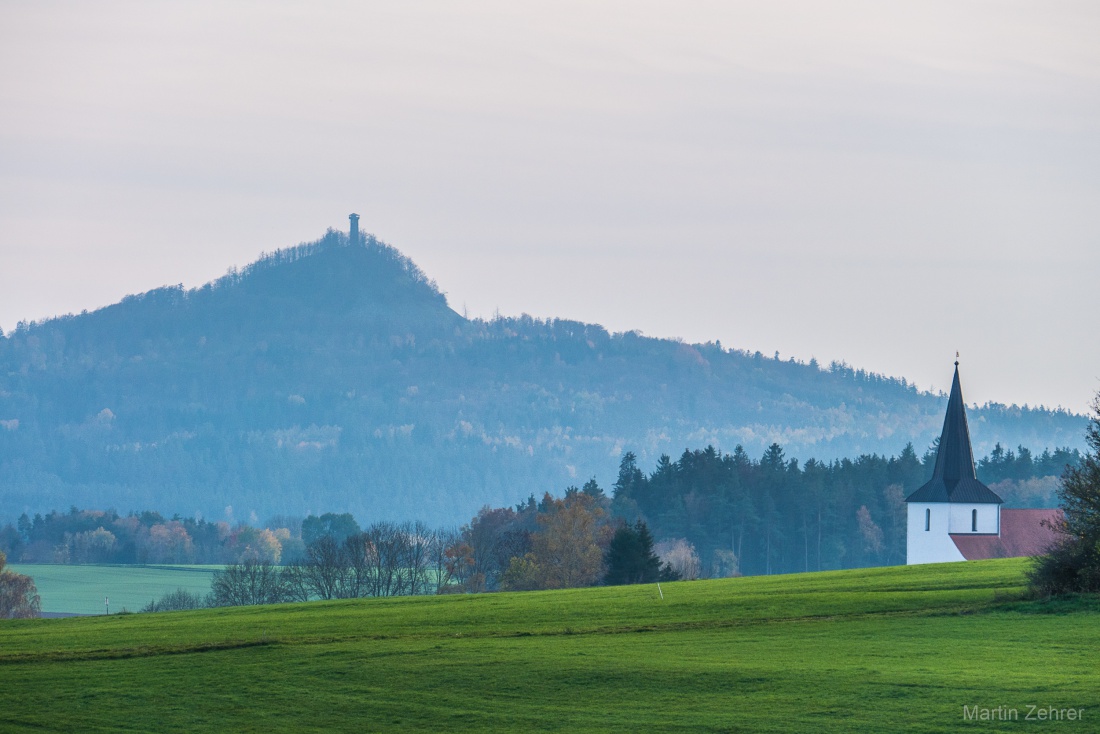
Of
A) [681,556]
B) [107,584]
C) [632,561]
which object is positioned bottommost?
[107,584]

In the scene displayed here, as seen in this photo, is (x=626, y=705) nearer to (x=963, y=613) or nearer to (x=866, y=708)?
(x=866, y=708)

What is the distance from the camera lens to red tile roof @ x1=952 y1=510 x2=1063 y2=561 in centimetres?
8688

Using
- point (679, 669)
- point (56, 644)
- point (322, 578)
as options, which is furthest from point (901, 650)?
point (322, 578)

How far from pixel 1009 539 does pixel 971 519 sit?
112 inches

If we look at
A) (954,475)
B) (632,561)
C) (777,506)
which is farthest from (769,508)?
(632,561)

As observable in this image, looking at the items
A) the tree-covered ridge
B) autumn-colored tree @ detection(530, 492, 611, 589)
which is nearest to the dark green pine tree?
autumn-colored tree @ detection(530, 492, 611, 589)

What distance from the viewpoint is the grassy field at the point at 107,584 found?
11979 centimetres

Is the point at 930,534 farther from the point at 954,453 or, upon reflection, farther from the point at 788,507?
the point at 788,507

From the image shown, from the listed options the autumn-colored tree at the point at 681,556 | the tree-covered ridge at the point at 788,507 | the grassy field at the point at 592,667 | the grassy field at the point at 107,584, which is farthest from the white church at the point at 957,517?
the grassy field at the point at 107,584

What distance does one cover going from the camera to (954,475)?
8962cm

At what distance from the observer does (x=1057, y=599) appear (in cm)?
3462

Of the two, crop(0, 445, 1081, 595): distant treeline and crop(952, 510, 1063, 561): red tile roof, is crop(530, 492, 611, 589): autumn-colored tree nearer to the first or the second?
crop(0, 445, 1081, 595): distant treeline

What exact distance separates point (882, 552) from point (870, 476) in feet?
31.2

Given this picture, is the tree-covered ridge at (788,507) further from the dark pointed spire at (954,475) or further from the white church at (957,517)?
the dark pointed spire at (954,475)
